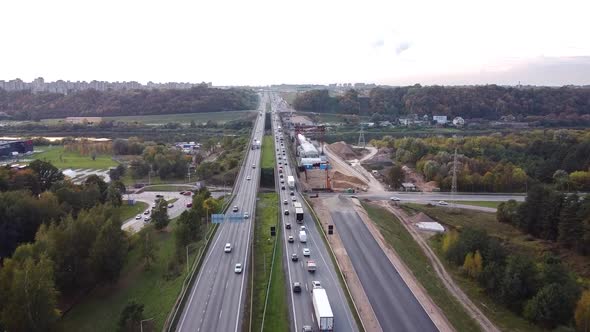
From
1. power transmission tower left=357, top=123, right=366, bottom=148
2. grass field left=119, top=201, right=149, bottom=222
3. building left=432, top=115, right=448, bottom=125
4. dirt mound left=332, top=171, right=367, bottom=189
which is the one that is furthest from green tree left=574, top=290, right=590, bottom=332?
building left=432, top=115, right=448, bottom=125

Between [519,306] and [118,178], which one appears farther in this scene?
[118,178]

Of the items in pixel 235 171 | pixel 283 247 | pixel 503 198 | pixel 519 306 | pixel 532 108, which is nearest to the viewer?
pixel 519 306

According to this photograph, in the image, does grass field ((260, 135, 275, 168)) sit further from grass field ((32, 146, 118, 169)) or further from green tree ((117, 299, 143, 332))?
green tree ((117, 299, 143, 332))

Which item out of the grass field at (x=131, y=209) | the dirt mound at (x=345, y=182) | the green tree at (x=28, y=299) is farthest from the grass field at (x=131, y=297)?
the dirt mound at (x=345, y=182)

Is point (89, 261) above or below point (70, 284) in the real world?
above

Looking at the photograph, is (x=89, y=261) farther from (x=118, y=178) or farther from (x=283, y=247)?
(x=118, y=178)

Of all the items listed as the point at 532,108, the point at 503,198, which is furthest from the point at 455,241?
the point at 532,108

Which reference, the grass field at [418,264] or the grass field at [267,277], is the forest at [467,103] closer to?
the grass field at [418,264]
